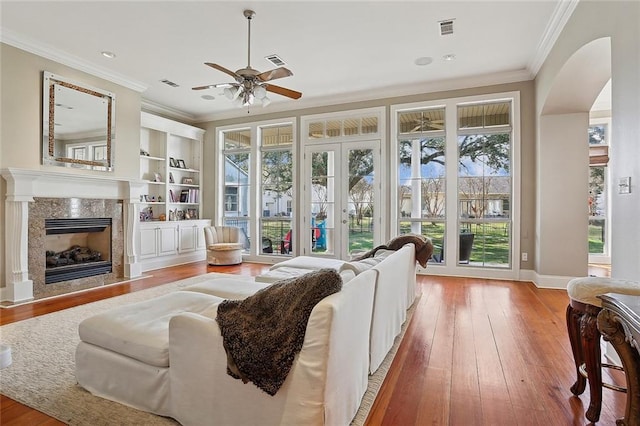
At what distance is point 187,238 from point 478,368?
587 centimetres

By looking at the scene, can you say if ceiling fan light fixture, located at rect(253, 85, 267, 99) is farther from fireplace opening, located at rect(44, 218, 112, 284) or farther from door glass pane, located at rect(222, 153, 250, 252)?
door glass pane, located at rect(222, 153, 250, 252)

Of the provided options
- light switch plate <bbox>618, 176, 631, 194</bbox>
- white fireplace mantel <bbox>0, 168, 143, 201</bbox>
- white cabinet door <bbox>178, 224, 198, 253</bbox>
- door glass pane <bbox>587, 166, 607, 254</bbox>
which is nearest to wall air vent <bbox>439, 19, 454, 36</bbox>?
light switch plate <bbox>618, 176, 631, 194</bbox>

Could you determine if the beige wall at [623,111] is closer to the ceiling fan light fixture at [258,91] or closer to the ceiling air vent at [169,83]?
the ceiling fan light fixture at [258,91]

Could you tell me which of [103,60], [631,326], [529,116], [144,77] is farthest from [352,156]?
[631,326]

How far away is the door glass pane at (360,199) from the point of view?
20.2ft

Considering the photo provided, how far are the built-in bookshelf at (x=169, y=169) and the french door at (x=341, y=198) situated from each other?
2.60 metres

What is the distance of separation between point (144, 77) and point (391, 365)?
548cm

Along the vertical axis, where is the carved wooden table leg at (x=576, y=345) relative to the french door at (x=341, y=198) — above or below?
below

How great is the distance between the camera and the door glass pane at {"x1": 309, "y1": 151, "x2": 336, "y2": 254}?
21.1 ft

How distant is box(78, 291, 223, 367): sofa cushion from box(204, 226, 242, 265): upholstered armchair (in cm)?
420

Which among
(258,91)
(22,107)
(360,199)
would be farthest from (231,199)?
(258,91)

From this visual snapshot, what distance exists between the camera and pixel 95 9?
352 centimetres

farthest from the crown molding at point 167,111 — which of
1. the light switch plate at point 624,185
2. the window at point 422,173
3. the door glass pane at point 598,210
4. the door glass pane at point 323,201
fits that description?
the door glass pane at point 598,210

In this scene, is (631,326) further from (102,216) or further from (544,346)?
(102,216)
